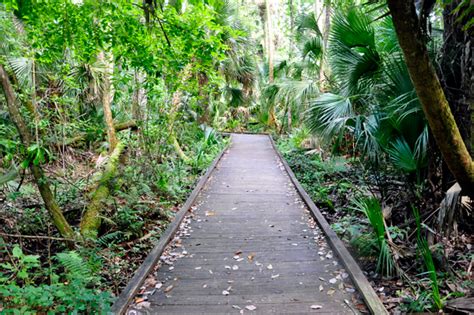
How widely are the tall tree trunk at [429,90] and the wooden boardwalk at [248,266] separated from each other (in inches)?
59.6

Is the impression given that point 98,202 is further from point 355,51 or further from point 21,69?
point 355,51

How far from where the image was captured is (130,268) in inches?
149

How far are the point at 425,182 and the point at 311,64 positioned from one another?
7.49 meters

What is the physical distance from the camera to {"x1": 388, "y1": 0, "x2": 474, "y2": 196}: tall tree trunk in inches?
86.7

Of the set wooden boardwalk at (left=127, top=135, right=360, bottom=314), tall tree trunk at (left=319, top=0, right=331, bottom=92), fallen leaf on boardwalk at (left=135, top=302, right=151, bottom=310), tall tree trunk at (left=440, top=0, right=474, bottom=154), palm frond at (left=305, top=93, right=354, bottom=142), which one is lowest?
wooden boardwalk at (left=127, top=135, right=360, bottom=314)

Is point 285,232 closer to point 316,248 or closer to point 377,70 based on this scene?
point 316,248

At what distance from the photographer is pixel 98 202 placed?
15.6ft

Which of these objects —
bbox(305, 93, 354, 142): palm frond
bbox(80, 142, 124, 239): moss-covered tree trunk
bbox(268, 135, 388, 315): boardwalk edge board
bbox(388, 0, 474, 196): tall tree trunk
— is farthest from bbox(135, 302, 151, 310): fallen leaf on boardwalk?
bbox(305, 93, 354, 142): palm frond

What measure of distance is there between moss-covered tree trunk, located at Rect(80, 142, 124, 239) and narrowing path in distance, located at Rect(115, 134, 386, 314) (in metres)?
Answer: 1.14

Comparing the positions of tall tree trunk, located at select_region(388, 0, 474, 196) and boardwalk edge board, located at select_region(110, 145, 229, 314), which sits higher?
tall tree trunk, located at select_region(388, 0, 474, 196)

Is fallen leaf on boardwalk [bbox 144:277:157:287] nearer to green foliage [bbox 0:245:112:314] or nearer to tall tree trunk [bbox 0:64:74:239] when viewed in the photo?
green foliage [bbox 0:245:112:314]

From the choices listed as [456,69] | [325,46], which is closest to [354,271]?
[456,69]

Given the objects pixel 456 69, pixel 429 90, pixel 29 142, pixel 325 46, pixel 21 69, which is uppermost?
pixel 325 46

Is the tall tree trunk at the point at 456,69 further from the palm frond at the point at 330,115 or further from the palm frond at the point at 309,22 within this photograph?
the palm frond at the point at 309,22
